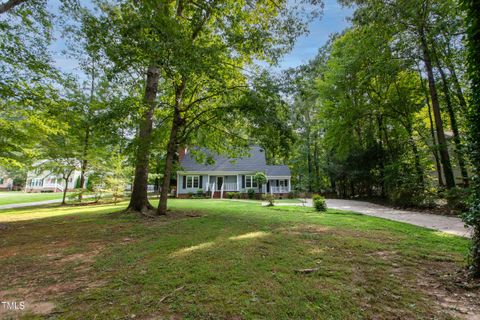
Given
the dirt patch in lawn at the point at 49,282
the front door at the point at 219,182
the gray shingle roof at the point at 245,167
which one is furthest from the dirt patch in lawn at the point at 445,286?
the front door at the point at 219,182

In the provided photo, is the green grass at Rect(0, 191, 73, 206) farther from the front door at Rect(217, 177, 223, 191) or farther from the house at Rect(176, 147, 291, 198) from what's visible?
the front door at Rect(217, 177, 223, 191)

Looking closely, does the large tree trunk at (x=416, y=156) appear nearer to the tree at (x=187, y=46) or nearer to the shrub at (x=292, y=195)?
the tree at (x=187, y=46)

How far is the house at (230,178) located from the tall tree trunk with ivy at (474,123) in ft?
67.8

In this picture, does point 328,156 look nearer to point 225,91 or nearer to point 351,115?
point 351,115

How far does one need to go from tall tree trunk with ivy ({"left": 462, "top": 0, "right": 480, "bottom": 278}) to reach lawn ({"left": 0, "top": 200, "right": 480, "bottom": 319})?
504mm

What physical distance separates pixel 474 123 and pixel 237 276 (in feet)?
12.4

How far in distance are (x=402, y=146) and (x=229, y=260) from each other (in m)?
16.9

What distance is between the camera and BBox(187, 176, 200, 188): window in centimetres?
2434

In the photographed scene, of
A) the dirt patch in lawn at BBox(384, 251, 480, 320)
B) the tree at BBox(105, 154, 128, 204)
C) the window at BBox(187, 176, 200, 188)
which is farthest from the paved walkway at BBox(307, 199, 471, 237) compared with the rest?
→ the window at BBox(187, 176, 200, 188)

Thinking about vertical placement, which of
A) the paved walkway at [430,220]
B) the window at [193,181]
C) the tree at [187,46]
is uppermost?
the tree at [187,46]

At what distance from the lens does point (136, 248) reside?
448 centimetres

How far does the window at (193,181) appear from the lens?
24.3 metres

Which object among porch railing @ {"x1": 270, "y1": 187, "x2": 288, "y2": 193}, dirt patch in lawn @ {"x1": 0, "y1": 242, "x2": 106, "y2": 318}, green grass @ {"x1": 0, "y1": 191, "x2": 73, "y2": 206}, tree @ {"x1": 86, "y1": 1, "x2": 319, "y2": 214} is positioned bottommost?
dirt patch in lawn @ {"x1": 0, "y1": 242, "x2": 106, "y2": 318}

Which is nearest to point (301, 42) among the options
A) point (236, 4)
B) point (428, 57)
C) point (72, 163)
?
point (236, 4)
